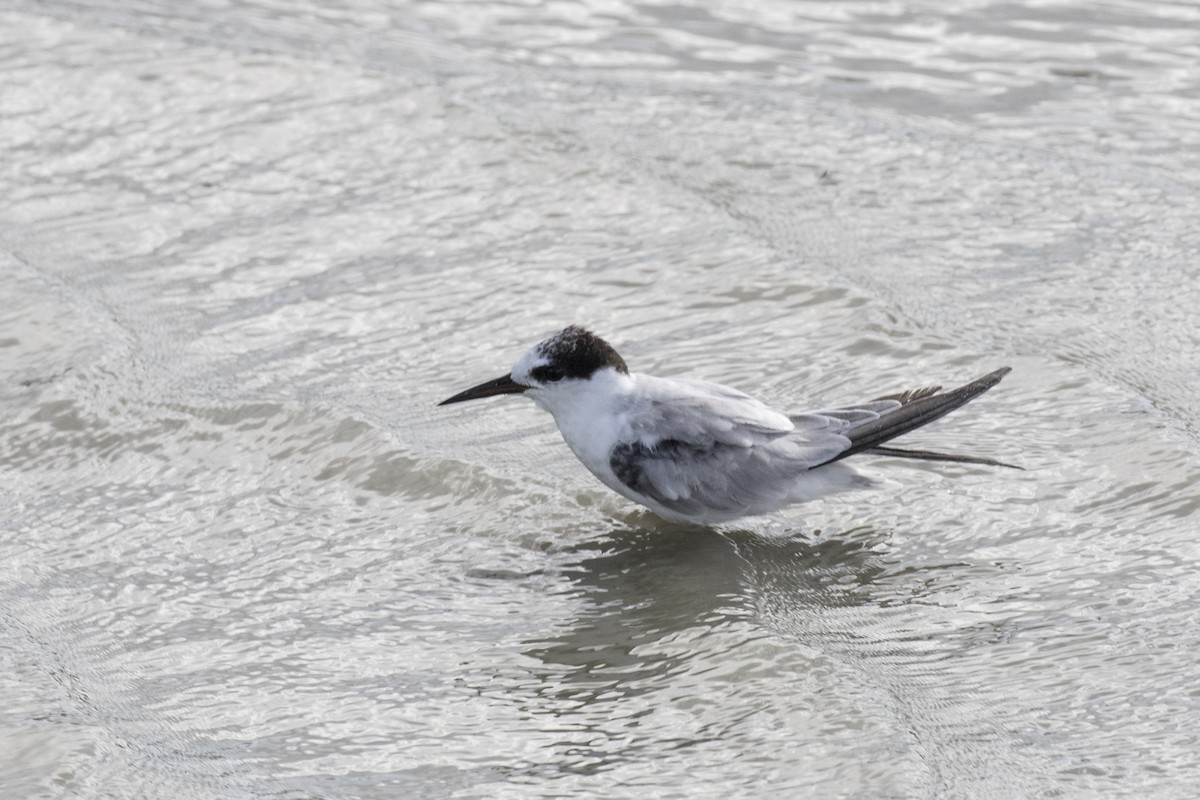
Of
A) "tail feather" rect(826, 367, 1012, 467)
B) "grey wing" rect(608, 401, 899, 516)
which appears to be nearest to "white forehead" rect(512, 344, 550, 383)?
"grey wing" rect(608, 401, 899, 516)

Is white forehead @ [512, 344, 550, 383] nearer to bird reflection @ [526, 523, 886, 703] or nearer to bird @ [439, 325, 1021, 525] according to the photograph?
bird @ [439, 325, 1021, 525]

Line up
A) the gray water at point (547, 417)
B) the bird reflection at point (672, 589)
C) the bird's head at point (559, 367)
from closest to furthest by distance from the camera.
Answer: the gray water at point (547, 417)
the bird reflection at point (672, 589)
the bird's head at point (559, 367)

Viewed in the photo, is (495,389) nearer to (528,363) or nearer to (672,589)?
(528,363)

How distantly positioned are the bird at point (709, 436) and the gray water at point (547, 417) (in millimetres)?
228

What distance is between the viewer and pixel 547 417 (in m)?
6.17

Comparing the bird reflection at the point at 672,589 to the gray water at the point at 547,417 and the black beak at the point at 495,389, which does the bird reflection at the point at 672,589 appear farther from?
the black beak at the point at 495,389

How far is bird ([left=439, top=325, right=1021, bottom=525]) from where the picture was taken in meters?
5.16

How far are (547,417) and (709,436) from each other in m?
1.11

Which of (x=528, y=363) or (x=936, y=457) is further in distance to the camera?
(x=528, y=363)

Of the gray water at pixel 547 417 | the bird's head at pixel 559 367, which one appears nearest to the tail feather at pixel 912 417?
the gray water at pixel 547 417

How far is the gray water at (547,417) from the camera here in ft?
13.7

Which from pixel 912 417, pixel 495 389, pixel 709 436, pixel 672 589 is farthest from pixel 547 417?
pixel 912 417

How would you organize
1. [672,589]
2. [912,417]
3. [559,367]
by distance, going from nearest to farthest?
[672,589]
[912,417]
[559,367]

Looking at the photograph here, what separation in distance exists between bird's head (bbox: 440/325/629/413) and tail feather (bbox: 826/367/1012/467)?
2.81ft
